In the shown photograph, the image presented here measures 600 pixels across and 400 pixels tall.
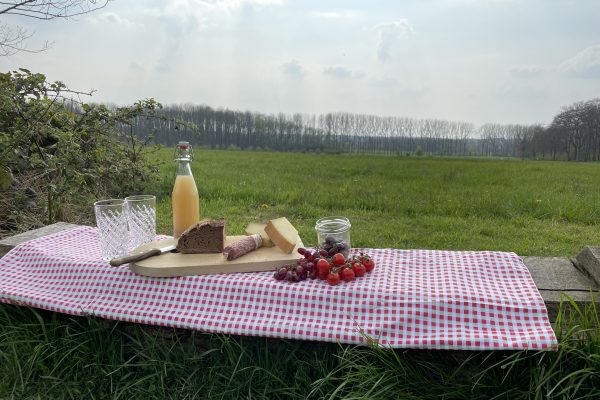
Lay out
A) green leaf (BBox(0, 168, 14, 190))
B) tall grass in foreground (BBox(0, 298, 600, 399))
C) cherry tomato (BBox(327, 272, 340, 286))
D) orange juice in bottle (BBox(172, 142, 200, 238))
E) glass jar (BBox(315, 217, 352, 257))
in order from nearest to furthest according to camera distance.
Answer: tall grass in foreground (BBox(0, 298, 600, 399)) < cherry tomato (BBox(327, 272, 340, 286)) < glass jar (BBox(315, 217, 352, 257)) < orange juice in bottle (BBox(172, 142, 200, 238)) < green leaf (BBox(0, 168, 14, 190))

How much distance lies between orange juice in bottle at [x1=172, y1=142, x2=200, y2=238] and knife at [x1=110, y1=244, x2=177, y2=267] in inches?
4.7

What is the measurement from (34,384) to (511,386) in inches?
79.2

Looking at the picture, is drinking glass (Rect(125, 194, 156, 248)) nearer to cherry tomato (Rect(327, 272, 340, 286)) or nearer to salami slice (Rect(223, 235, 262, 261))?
salami slice (Rect(223, 235, 262, 261))

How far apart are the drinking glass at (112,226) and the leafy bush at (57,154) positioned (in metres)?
1.47

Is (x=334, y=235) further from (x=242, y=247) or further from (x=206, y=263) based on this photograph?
(x=206, y=263)

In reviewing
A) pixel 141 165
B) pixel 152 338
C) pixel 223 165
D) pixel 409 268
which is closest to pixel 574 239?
pixel 409 268

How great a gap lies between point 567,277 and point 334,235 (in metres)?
1.08

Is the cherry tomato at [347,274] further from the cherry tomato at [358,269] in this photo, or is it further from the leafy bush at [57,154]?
the leafy bush at [57,154]

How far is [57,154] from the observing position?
175 inches

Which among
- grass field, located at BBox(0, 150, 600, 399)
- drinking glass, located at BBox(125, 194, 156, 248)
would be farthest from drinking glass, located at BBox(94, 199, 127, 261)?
grass field, located at BBox(0, 150, 600, 399)

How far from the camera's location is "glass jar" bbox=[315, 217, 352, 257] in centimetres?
217

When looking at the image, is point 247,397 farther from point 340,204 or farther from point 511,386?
point 340,204

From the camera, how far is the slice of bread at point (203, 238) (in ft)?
7.22

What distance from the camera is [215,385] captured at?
6.82 ft
